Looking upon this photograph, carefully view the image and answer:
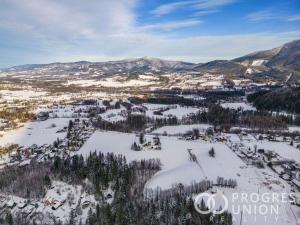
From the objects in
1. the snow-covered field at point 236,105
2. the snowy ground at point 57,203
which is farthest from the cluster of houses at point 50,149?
the snow-covered field at point 236,105

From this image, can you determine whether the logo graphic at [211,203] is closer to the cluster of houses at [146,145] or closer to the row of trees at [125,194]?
the row of trees at [125,194]

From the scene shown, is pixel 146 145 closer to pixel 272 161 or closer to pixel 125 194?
pixel 272 161

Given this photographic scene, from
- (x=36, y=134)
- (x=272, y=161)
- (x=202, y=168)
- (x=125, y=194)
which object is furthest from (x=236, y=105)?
(x=125, y=194)

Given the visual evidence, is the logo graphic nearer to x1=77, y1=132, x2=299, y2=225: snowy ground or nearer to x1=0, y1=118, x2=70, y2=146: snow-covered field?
x1=77, y1=132, x2=299, y2=225: snowy ground

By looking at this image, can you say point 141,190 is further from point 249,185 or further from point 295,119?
point 295,119

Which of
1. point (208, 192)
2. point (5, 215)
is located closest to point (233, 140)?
point (208, 192)
